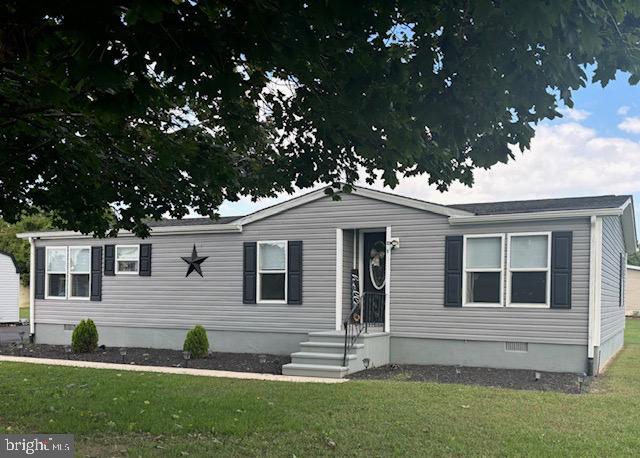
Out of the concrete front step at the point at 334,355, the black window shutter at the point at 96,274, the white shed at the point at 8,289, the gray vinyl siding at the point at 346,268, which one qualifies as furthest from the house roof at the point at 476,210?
the white shed at the point at 8,289

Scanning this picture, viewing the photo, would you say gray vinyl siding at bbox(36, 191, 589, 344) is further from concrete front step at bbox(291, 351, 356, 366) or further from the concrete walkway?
the concrete walkway

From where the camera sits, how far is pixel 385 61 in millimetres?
4152

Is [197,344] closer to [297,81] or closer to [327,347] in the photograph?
[327,347]

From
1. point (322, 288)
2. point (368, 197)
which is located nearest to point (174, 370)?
point (322, 288)

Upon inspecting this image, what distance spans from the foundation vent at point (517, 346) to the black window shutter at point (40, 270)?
11865 mm

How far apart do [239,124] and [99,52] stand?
291 cm

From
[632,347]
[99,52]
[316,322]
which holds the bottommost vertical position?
[632,347]

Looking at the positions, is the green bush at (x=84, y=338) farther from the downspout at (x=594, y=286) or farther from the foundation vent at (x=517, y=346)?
the downspout at (x=594, y=286)

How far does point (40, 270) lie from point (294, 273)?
7.64m

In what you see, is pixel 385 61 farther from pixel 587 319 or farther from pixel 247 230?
pixel 247 230

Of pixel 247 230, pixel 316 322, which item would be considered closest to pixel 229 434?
pixel 316 322

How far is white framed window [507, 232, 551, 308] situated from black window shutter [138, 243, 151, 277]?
8.39 meters

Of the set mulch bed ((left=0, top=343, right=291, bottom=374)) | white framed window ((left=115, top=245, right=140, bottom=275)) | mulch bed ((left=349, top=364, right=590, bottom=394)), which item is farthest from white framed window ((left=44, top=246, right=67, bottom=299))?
mulch bed ((left=349, top=364, right=590, bottom=394))

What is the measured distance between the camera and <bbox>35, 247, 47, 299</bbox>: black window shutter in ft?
52.3
